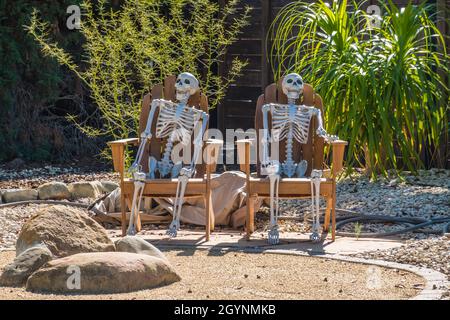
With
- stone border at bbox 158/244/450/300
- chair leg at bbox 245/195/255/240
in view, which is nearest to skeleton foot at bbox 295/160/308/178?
chair leg at bbox 245/195/255/240

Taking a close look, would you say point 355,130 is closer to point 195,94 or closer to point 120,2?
point 195,94

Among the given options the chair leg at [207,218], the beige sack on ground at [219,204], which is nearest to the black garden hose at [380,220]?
the beige sack on ground at [219,204]

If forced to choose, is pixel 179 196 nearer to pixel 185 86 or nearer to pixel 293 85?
pixel 185 86

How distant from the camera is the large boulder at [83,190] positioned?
30.0ft

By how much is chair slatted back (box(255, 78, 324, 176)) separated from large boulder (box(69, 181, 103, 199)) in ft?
6.31

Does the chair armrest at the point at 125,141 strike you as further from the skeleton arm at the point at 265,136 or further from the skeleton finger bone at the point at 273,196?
the skeleton finger bone at the point at 273,196

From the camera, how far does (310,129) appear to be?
26.1ft

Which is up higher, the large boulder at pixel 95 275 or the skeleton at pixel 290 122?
the skeleton at pixel 290 122

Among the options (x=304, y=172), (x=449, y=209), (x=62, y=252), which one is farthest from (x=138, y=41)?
(x=62, y=252)

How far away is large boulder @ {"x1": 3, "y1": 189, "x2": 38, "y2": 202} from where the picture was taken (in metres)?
9.05

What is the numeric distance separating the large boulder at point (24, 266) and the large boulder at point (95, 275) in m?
0.14

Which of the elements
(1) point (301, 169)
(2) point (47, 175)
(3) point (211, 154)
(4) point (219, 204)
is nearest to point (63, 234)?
(3) point (211, 154)

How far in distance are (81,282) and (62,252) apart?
58 cm

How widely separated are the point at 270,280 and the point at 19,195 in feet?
12.4
